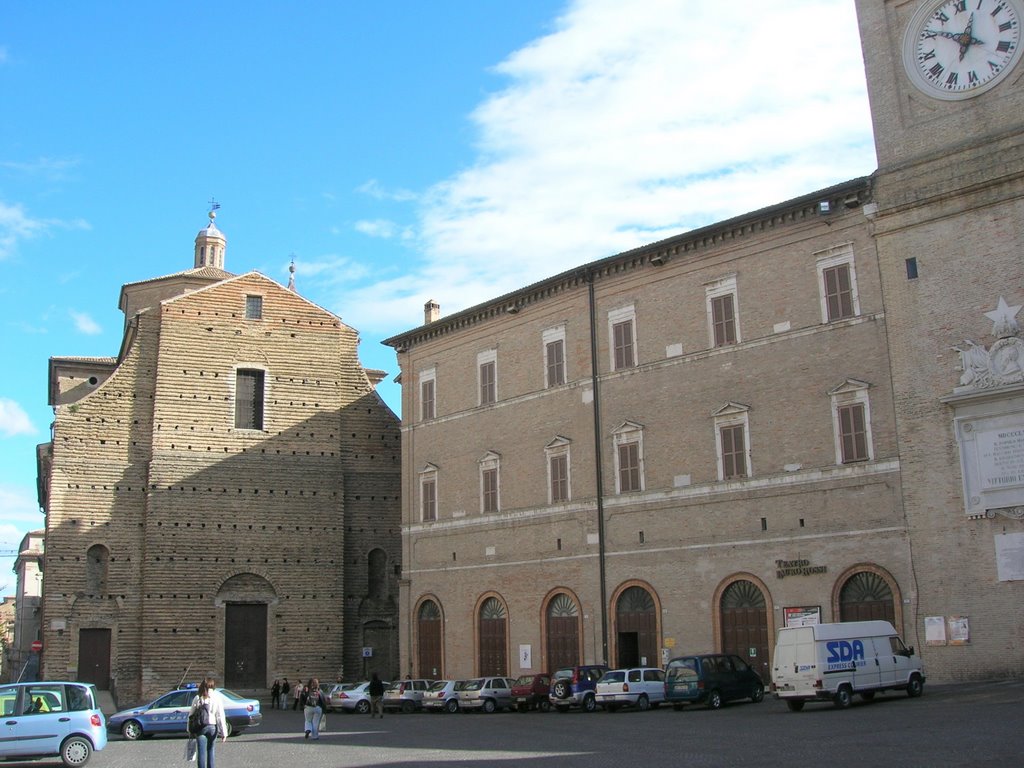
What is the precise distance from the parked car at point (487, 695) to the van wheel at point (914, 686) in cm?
1100

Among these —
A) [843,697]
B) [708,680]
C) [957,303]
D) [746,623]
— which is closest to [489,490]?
[746,623]

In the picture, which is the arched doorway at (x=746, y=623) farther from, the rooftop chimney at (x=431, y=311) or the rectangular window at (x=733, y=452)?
the rooftop chimney at (x=431, y=311)

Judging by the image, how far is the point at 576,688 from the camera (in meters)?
27.5

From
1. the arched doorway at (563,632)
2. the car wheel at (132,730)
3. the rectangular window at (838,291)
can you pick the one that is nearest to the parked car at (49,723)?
the car wheel at (132,730)

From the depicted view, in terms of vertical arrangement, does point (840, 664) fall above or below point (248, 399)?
below

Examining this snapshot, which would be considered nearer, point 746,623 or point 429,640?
point 746,623

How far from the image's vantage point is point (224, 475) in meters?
40.5

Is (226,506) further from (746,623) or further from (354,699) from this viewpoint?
(746,623)

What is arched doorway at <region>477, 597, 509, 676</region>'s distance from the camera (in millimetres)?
34469

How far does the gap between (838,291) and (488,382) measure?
12668mm

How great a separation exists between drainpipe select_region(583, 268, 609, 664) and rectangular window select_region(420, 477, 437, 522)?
7610mm

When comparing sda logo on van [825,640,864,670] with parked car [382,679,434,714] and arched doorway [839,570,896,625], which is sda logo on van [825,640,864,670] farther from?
parked car [382,679,434,714]

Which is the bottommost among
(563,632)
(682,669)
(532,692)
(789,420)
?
(532,692)

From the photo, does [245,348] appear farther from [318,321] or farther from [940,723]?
[940,723]
